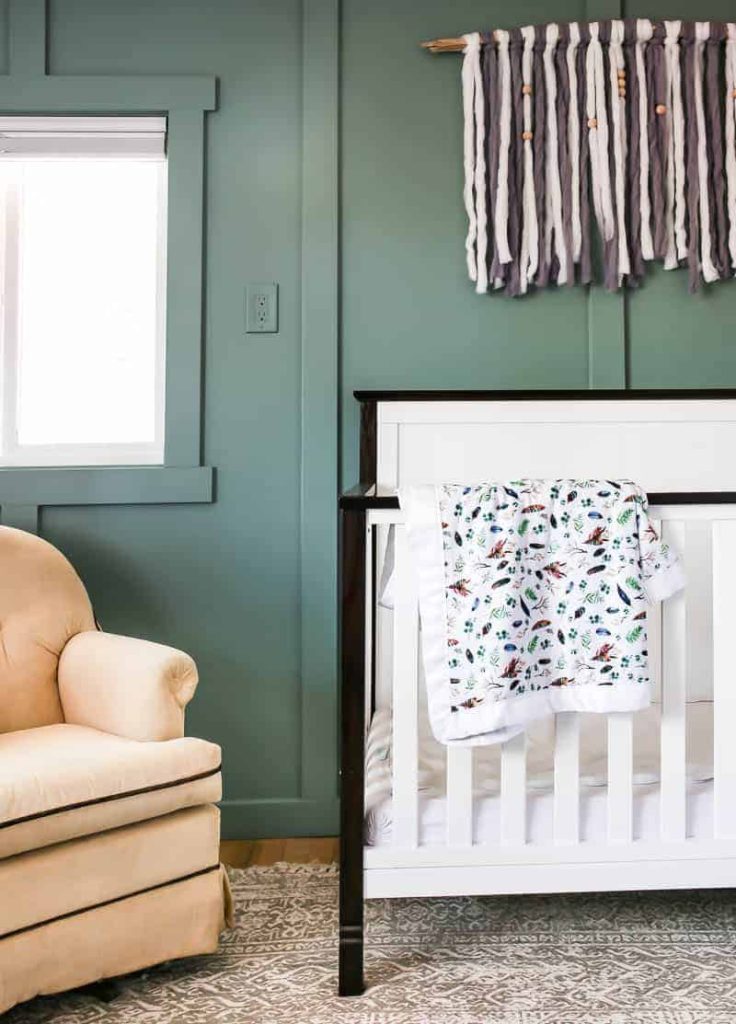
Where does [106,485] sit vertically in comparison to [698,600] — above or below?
above

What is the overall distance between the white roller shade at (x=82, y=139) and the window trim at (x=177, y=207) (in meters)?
0.04

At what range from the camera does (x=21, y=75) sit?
2.11m

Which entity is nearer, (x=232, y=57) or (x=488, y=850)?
(x=488, y=850)

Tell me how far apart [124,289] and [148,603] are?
33.7 inches

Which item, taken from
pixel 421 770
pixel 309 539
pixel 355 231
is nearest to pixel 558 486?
pixel 421 770

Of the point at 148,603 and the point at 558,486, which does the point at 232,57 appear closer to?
the point at 148,603

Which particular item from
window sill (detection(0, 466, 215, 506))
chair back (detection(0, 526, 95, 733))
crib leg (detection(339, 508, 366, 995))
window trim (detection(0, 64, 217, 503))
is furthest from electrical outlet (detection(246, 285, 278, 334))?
crib leg (detection(339, 508, 366, 995))

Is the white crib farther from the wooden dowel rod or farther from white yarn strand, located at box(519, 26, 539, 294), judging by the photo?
the wooden dowel rod

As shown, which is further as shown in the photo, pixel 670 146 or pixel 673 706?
A: pixel 670 146

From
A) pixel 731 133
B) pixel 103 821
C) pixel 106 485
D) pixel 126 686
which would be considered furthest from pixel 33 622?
pixel 731 133

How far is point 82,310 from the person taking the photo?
2225mm

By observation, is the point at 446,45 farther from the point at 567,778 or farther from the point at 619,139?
the point at 567,778

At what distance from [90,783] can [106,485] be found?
970 millimetres

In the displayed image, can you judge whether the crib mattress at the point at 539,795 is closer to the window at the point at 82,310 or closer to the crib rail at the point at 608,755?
the crib rail at the point at 608,755
